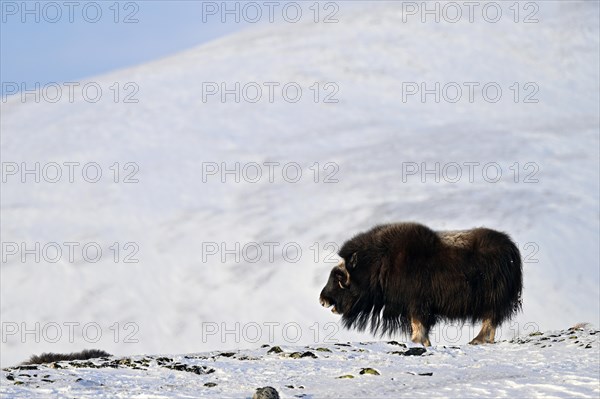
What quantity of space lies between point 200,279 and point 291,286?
4.84 feet

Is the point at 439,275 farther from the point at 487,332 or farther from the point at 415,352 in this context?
the point at 415,352

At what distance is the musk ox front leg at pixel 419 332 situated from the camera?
7.62 m

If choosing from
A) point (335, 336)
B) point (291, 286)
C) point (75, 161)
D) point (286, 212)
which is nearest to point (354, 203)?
point (286, 212)

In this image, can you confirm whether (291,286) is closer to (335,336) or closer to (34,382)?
(335,336)

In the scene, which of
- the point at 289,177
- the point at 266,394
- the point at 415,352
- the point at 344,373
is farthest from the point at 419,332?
the point at 289,177

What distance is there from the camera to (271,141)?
2089 centimetres

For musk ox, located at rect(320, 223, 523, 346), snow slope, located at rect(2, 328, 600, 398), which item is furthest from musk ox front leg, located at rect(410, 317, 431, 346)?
snow slope, located at rect(2, 328, 600, 398)

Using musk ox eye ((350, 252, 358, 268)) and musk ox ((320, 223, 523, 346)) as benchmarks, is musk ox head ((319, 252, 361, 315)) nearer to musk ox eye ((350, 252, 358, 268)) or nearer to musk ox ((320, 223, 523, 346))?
musk ox eye ((350, 252, 358, 268))

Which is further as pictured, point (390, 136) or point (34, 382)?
point (390, 136)

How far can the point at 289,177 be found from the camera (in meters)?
19.7

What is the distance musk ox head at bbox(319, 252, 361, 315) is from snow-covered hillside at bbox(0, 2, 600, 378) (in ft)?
16.2

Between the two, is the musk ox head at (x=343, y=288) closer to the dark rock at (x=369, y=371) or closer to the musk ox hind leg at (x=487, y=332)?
the musk ox hind leg at (x=487, y=332)

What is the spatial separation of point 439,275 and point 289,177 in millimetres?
12214

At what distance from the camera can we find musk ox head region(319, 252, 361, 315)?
7.99m
